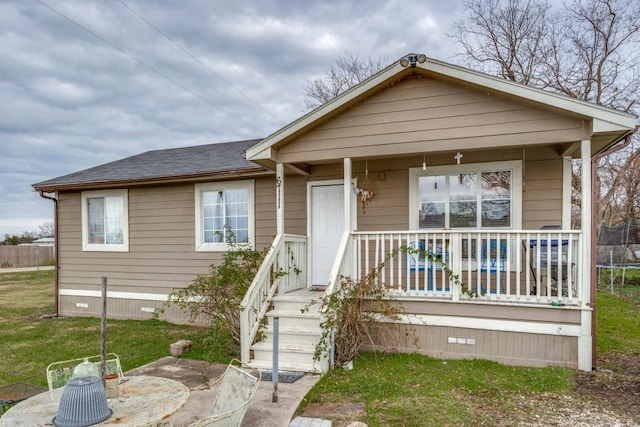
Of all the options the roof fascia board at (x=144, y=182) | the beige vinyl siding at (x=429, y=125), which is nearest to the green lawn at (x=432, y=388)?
the beige vinyl siding at (x=429, y=125)

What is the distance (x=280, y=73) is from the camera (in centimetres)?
1593

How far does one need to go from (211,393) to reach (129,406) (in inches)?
73.6

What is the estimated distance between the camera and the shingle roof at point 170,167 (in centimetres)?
798

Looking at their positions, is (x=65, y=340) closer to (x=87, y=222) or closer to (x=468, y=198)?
(x=87, y=222)

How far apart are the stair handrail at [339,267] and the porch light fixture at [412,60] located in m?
2.45

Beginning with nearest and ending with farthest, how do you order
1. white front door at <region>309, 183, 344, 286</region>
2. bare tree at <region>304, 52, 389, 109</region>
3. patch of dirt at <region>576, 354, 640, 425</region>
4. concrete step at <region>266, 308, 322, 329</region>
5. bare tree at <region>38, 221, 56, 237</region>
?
patch of dirt at <region>576, 354, 640, 425</region> → concrete step at <region>266, 308, 322, 329</region> → white front door at <region>309, 183, 344, 286</region> → bare tree at <region>304, 52, 389, 109</region> → bare tree at <region>38, 221, 56, 237</region>

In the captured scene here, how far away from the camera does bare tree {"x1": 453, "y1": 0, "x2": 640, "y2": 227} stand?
14.4 meters

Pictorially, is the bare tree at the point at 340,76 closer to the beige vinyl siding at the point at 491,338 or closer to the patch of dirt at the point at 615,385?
the beige vinyl siding at the point at 491,338

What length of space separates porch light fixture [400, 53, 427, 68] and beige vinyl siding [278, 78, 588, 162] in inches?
11.6

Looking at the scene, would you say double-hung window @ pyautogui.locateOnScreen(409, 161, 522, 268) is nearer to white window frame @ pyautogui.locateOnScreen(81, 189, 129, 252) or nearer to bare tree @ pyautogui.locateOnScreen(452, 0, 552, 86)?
white window frame @ pyautogui.locateOnScreen(81, 189, 129, 252)

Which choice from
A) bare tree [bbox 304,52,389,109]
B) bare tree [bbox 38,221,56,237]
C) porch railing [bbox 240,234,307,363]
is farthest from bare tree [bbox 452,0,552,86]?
bare tree [bbox 38,221,56,237]

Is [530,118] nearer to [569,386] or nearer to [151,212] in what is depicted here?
[569,386]

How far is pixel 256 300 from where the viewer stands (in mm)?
5652

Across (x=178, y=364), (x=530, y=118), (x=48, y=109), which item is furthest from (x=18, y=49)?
(x=530, y=118)
